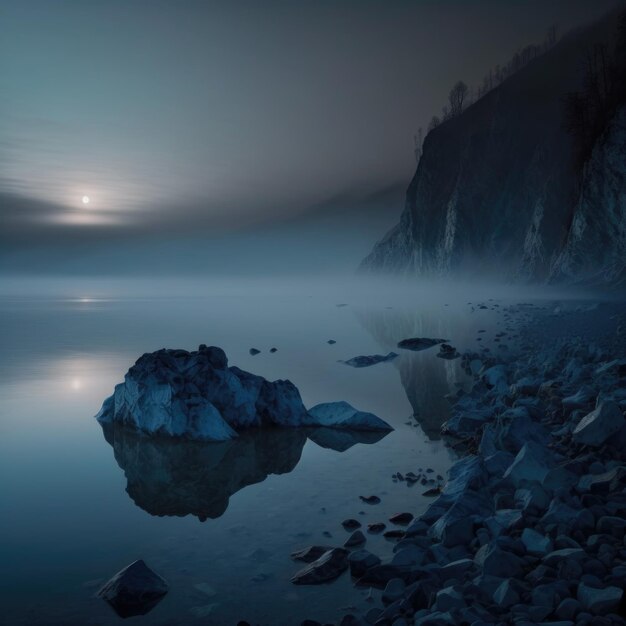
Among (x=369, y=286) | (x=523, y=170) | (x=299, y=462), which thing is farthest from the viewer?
(x=369, y=286)

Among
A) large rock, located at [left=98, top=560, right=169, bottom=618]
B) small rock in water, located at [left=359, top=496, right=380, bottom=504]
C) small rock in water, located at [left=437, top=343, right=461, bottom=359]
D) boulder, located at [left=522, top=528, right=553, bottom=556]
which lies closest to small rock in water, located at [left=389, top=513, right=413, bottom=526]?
small rock in water, located at [left=359, top=496, right=380, bottom=504]

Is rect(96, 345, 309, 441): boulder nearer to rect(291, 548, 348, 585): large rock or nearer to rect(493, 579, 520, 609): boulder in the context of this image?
rect(291, 548, 348, 585): large rock

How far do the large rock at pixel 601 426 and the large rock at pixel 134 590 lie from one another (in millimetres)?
5620

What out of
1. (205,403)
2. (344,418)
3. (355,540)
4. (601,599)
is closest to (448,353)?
(344,418)

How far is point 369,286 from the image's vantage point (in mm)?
129625

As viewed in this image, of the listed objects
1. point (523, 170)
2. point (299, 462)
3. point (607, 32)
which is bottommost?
A: point (299, 462)

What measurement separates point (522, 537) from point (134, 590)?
390 cm

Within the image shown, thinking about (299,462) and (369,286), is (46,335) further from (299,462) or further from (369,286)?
(369,286)

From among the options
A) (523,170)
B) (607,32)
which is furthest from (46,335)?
(607,32)

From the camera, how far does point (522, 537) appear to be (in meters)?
5.36

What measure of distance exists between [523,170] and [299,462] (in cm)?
7743

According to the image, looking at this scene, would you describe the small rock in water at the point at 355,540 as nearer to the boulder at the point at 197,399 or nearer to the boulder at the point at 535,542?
the boulder at the point at 535,542

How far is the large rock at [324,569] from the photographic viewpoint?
18.7ft

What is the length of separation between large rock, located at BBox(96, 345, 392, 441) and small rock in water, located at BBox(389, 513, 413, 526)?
4668 mm
